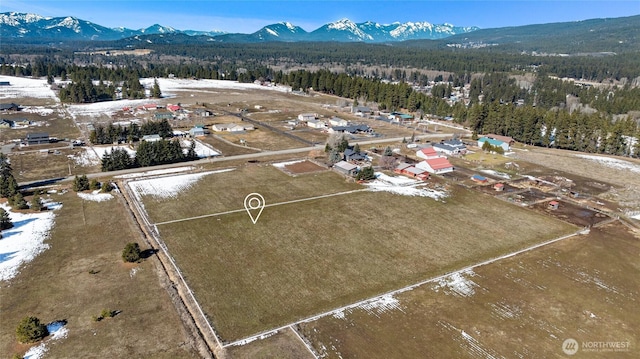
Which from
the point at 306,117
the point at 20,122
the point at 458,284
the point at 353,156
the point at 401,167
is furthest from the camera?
the point at 306,117

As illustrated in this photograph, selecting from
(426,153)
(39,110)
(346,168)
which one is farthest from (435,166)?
(39,110)

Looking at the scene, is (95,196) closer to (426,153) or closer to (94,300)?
(94,300)

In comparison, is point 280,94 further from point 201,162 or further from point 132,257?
point 132,257

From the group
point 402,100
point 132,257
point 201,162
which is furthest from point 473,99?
point 132,257

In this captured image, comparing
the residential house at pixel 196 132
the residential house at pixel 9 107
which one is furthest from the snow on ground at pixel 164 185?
the residential house at pixel 9 107

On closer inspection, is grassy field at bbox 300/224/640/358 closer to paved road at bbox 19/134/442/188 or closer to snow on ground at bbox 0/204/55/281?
snow on ground at bbox 0/204/55/281
